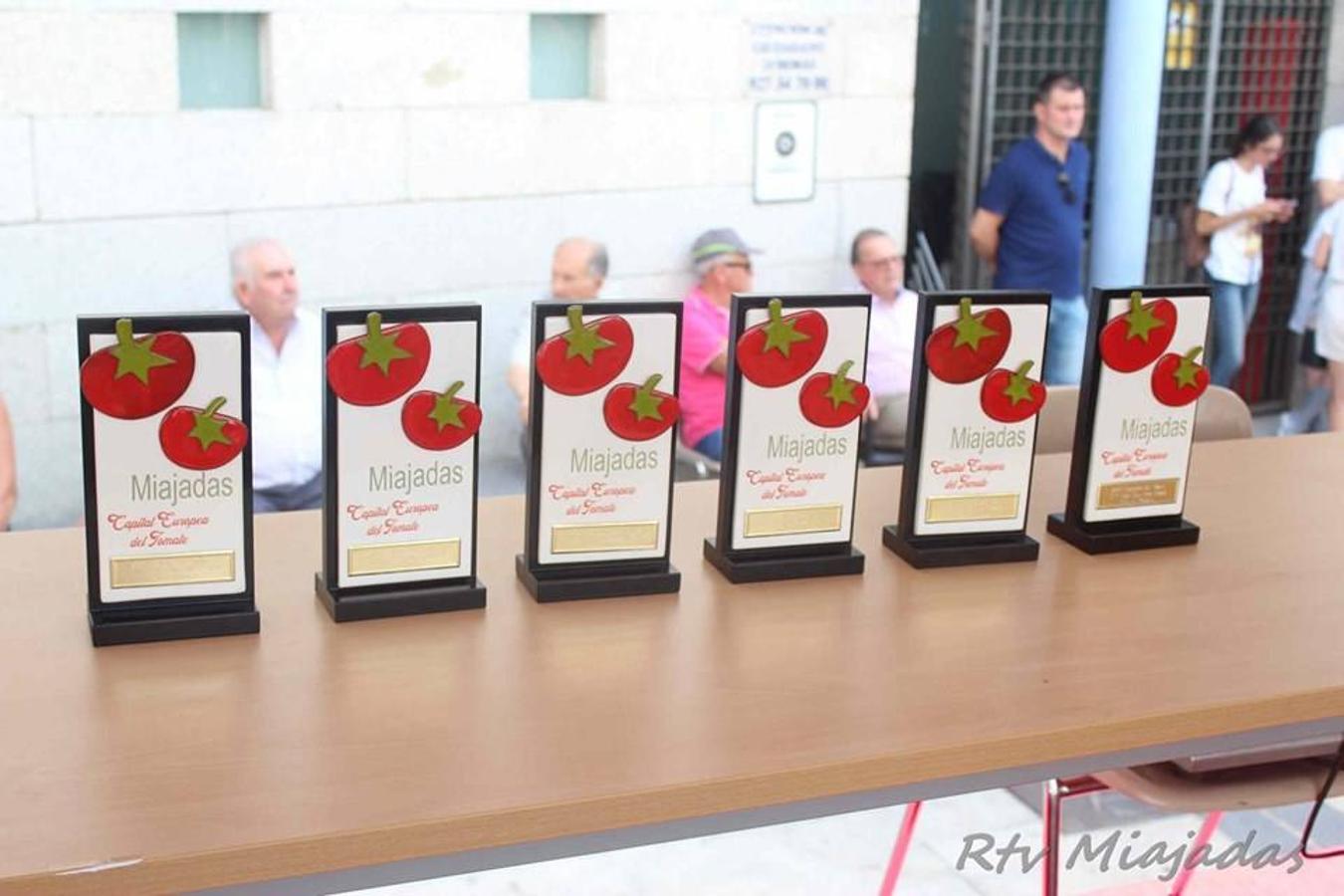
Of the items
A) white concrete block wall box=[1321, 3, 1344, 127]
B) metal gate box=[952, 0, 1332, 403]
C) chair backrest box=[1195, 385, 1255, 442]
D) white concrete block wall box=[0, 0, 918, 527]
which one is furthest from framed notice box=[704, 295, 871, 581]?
white concrete block wall box=[1321, 3, 1344, 127]

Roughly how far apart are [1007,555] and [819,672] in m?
0.36

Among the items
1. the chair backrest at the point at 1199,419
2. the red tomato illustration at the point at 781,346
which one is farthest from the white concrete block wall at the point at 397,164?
the red tomato illustration at the point at 781,346

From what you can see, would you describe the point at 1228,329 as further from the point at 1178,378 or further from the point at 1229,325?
the point at 1178,378

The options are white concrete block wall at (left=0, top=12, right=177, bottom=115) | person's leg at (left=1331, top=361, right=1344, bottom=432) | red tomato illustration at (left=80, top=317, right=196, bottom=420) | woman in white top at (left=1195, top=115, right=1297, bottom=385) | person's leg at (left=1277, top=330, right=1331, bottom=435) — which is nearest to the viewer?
red tomato illustration at (left=80, top=317, right=196, bottom=420)

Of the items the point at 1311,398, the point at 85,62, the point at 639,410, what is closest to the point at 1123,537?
the point at 639,410

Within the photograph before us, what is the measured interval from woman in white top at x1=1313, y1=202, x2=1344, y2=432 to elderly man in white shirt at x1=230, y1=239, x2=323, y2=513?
358cm

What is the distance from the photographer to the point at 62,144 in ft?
14.1

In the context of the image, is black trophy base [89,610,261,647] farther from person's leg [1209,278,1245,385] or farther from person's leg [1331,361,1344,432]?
person's leg [1209,278,1245,385]

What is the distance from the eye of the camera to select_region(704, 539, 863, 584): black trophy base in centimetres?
160

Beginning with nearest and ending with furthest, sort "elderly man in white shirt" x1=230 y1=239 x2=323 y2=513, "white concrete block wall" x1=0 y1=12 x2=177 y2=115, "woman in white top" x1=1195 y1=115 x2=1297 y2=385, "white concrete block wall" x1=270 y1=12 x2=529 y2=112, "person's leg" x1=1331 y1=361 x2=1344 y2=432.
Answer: "elderly man in white shirt" x1=230 y1=239 x2=323 y2=513 < "white concrete block wall" x1=0 y1=12 x2=177 y2=115 < "white concrete block wall" x1=270 y1=12 x2=529 y2=112 < "person's leg" x1=1331 y1=361 x2=1344 y2=432 < "woman in white top" x1=1195 y1=115 x2=1297 y2=385

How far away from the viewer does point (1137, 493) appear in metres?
1.72

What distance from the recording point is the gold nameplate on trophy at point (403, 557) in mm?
1467

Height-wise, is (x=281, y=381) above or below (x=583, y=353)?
below

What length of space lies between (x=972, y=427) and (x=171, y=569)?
2.50 ft
